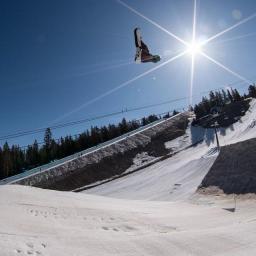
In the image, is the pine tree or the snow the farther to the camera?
the pine tree

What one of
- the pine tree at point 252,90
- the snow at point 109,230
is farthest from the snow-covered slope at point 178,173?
the pine tree at point 252,90

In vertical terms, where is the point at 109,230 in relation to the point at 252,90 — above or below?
below

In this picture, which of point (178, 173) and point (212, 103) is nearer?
point (178, 173)

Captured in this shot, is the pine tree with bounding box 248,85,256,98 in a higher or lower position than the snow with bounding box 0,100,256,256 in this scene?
higher

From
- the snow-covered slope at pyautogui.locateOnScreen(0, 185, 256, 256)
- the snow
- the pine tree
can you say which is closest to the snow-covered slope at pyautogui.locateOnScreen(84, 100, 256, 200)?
the snow

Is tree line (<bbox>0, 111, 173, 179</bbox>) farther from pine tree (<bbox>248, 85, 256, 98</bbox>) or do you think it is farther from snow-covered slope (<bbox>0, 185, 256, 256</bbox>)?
snow-covered slope (<bbox>0, 185, 256, 256</bbox>)

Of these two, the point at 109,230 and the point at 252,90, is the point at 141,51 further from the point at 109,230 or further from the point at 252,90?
the point at 252,90

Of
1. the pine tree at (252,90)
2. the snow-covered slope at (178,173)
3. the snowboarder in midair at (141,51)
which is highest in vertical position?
the pine tree at (252,90)

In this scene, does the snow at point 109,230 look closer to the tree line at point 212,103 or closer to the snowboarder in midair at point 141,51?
the snowboarder in midair at point 141,51

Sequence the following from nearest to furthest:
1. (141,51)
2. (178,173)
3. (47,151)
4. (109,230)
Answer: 1. (109,230)
2. (141,51)
3. (178,173)
4. (47,151)

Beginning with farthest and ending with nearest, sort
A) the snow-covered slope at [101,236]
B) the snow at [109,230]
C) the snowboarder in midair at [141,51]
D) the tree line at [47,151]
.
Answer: the tree line at [47,151]
the snowboarder in midair at [141,51]
the snow at [109,230]
the snow-covered slope at [101,236]

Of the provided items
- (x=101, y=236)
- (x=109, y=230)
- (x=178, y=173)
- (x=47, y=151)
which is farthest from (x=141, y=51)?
(x=47, y=151)

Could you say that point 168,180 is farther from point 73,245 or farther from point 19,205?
point 73,245

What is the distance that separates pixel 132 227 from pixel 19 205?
6.16 meters
